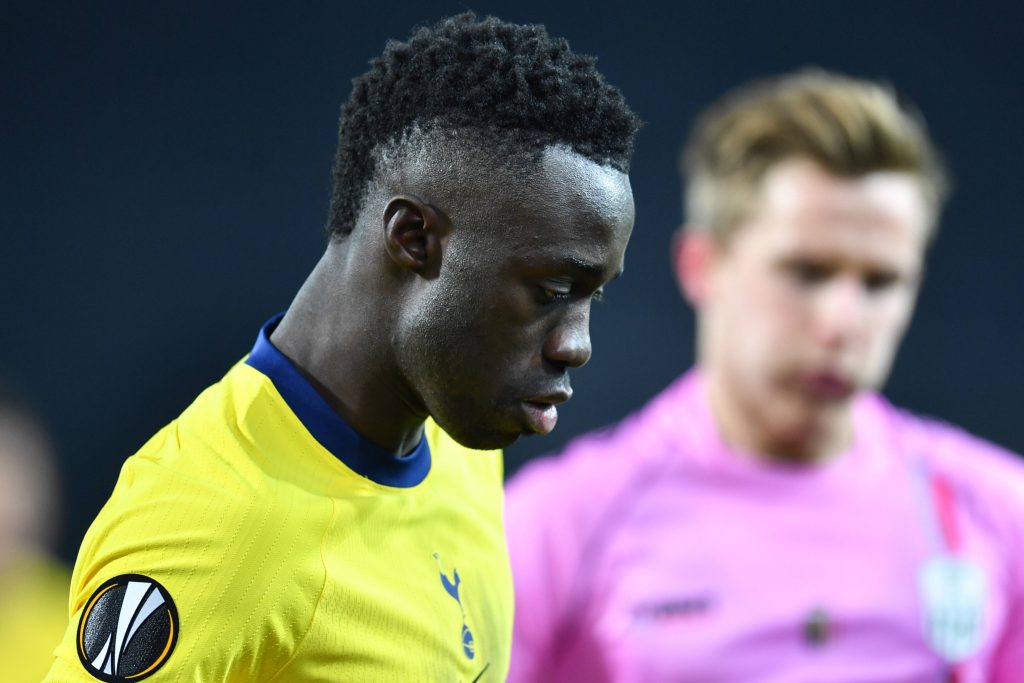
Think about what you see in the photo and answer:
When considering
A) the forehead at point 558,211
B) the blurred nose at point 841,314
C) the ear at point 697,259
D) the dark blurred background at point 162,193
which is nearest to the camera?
the forehead at point 558,211

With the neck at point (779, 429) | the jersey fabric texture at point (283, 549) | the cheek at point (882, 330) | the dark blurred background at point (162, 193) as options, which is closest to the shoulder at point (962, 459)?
the neck at point (779, 429)

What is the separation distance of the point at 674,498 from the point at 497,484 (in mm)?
1166

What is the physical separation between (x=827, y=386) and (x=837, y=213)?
38 centimetres

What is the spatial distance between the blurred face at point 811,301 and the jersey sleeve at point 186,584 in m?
1.68

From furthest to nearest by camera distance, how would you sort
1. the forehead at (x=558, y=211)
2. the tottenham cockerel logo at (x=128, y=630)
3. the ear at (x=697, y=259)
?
the ear at (x=697, y=259), the forehead at (x=558, y=211), the tottenham cockerel logo at (x=128, y=630)

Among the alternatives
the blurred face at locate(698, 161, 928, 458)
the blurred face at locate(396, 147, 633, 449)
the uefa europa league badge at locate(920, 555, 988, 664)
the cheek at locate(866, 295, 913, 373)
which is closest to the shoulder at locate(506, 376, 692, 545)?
the blurred face at locate(698, 161, 928, 458)

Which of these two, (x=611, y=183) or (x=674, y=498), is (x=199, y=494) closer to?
(x=611, y=183)

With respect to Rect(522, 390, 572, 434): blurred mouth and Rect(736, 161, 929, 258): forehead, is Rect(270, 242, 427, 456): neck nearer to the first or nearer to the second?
Rect(522, 390, 572, 434): blurred mouth

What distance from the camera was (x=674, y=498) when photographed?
2.94 meters

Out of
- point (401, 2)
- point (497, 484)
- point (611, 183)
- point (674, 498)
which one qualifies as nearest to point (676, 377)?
point (674, 498)

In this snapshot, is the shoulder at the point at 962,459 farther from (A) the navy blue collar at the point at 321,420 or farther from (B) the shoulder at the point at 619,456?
(A) the navy blue collar at the point at 321,420

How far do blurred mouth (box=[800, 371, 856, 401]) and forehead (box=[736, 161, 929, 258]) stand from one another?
0.89 ft

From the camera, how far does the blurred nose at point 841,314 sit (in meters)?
2.78

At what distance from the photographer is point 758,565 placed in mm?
2865
